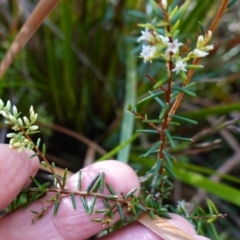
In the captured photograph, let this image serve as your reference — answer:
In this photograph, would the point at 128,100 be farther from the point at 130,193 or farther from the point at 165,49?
the point at 165,49

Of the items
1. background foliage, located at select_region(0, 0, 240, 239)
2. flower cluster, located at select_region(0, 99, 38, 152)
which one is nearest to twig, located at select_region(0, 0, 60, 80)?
flower cluster, located at select_region(0, 99, 38, 152)

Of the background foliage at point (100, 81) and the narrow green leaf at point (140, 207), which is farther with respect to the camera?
the background foliage at point (100, 81)

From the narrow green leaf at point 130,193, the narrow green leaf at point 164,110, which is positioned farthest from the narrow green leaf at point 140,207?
the narrow green leaf at point 164,110

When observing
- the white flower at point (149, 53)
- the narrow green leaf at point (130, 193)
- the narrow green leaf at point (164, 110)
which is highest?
the white flower at point (149, 53)

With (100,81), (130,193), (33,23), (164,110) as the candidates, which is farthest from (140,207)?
(100,81)

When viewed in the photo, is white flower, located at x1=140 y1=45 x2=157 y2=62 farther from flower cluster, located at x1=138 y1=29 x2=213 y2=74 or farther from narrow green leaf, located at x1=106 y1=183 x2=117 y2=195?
narrow green leaf, located at x1=106 y1=183 x2=117 y2=195

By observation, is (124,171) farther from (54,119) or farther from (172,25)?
(54,119)

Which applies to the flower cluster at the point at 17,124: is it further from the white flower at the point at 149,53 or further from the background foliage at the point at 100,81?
the background foliage at the point at 100,81
